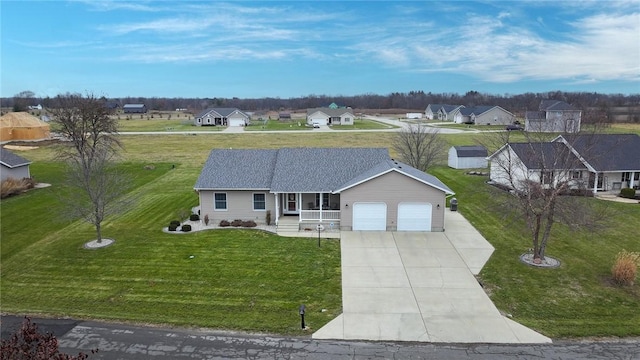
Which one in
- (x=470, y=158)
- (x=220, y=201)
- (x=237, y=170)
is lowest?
(x=220, y=201)

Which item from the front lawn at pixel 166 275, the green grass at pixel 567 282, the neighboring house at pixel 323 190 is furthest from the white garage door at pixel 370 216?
the green grass at pixel 567 282

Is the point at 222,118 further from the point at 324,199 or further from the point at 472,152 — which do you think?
the point at 324,199

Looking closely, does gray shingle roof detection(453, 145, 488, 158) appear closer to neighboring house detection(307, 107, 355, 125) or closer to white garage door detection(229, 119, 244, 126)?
neighboring house detection(307, 107, 355, 125)

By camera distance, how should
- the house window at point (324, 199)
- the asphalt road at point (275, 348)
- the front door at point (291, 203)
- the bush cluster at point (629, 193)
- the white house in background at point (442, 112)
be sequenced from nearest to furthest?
the asphalt road at point (275, 348) < the house window at point (324, 199) < the front door at point (291, 203) < the bush cluster at point (629, 193) < the white house in background at point (442, 112)

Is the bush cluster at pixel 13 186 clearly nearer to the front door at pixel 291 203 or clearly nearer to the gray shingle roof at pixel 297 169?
the gray shingle roof at pixel 297 169

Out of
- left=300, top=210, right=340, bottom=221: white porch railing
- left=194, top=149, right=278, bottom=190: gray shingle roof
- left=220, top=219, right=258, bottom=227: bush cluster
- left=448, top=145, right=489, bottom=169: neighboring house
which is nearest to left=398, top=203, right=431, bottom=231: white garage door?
left=300, top=210, right=340, bottom=221: white porch railing

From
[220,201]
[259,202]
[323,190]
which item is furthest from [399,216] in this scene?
[220,201]
